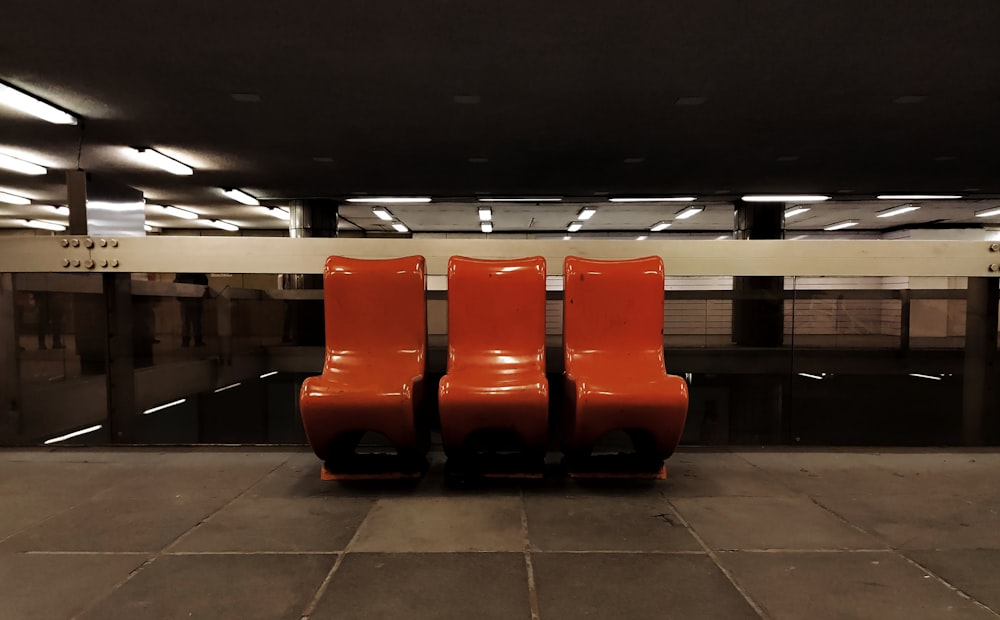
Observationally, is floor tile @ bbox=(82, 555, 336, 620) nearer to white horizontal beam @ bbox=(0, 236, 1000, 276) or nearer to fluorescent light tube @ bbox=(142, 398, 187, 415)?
white horizontal beam @ bbox=(0, 236, 1000, 276)

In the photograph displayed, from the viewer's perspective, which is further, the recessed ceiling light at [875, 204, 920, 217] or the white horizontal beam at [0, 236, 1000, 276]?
the recessed ceiling light at [875, 204, 920, 217]

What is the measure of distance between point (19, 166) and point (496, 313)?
1228 cm

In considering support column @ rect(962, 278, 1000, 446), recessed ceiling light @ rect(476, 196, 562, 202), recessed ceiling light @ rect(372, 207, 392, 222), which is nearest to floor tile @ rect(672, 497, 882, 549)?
support column @ rect(962, 278, 1000, 446)

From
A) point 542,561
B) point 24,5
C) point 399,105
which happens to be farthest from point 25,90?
point 542,561

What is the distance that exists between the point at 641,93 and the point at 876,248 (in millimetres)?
3919

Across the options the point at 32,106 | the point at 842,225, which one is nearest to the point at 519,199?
the point at 32,106

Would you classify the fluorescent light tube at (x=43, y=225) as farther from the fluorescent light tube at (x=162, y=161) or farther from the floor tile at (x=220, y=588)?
A: the floor tile at (x=220, y=588)

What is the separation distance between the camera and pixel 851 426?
8461mm

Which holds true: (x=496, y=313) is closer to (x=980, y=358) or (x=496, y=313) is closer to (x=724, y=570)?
(x=724, y=570)

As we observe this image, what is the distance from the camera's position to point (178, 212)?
51.5ft

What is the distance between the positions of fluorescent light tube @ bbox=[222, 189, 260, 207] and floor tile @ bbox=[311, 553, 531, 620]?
510 inches

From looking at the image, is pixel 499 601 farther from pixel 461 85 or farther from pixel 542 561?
pixel 461 85

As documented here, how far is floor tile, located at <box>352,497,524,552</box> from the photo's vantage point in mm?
2076

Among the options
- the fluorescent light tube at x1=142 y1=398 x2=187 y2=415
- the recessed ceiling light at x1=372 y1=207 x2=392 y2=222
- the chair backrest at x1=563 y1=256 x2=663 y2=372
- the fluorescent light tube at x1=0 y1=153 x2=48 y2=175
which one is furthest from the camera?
the recessed ceiling light at x1=372 y1=207 x2=392 y2=222
